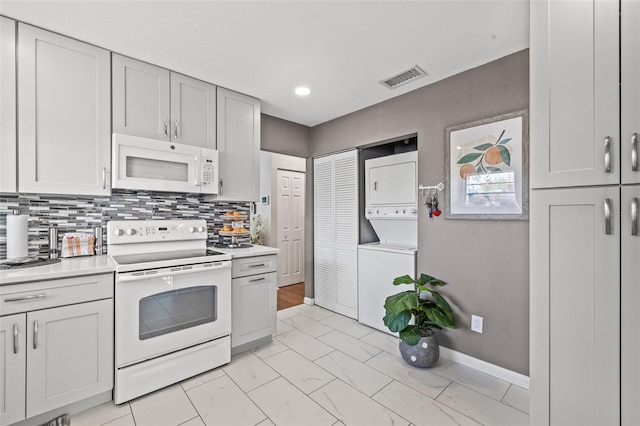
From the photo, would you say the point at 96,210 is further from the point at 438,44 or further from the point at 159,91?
the point at 438,44

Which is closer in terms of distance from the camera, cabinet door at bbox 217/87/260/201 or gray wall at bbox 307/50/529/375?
gray wall at bbox 307/50/529/375

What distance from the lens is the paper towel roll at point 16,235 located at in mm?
1875

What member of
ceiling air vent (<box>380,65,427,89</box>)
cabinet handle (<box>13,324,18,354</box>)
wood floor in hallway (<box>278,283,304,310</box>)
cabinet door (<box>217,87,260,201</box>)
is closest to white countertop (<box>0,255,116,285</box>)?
cabinet handle (<box>13,324,18,354</box>)

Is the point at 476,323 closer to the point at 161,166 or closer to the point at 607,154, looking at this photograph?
the point at 607,154

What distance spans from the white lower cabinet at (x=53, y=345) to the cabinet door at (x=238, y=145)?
1328 mm

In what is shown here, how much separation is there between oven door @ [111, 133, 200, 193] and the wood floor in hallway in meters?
2.14

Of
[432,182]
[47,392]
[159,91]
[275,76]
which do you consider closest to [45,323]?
[47,392]

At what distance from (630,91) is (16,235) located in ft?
11.0

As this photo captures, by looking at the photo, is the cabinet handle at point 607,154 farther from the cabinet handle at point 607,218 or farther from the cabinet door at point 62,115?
the cabinet door at point 62,115

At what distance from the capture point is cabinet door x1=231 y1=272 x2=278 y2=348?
2508 mm

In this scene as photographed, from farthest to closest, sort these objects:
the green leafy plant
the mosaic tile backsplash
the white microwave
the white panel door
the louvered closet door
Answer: the white panel door → the louvered closet door → the green leafy plant → the white microwave → the mosaic tile backsplash

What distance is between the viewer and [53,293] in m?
1.68

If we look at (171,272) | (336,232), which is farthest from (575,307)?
(336,232)

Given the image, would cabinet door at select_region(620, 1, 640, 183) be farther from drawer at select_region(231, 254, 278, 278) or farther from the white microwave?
the white microwave
